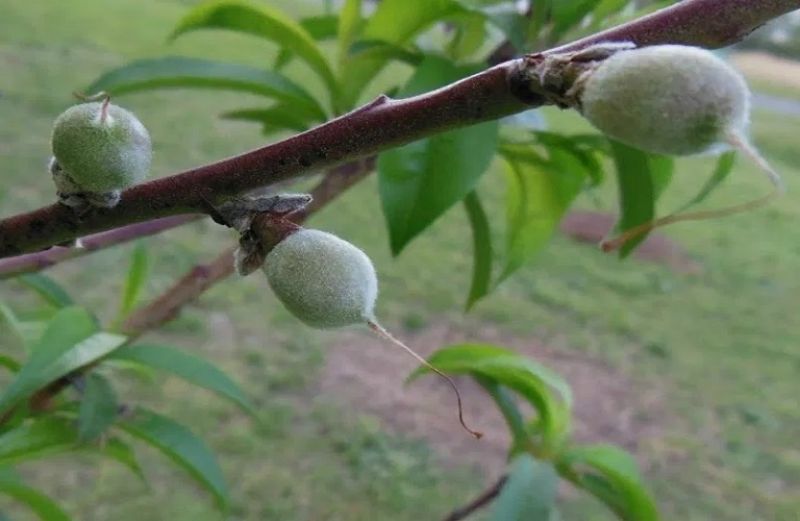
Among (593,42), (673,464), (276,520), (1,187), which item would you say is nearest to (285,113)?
(593,42)

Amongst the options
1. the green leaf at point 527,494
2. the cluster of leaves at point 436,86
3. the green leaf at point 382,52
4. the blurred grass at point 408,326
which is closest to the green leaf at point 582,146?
the cluster of leaves at point 436,86

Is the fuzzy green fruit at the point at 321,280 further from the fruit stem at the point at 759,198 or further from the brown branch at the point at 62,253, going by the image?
the brown branch at the point at 62,253

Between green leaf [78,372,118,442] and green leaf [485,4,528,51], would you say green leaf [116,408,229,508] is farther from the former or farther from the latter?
green leaf [485,4,528,51]

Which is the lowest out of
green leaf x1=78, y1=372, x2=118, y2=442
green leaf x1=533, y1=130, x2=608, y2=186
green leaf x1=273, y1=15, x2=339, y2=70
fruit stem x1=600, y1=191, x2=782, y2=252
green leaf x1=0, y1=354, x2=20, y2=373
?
green leaf x1=78, y1=372, x2=118, y2=442

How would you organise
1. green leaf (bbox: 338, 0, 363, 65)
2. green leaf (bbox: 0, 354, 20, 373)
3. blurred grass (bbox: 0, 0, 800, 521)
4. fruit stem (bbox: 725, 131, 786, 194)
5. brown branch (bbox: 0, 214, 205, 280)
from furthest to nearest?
blurred grass (bbox: 0, 0, 800, 521), green leaf (bbox: 338, 0, 363, 65), green leaf (bbox: 0, 354, 20, 373), brown branch (bbox: 0, 214, 205, 280), fruit stem (bbox: 725, 131, 786, 194)

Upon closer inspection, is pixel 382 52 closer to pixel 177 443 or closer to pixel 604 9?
pixel 604 9

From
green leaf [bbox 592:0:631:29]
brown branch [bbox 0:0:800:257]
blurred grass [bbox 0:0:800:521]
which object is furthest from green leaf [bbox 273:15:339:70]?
blurred grass [bbox 0:0:800:521]

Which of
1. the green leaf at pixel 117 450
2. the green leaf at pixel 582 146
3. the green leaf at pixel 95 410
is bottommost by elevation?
the green leaf at pixel 117 450

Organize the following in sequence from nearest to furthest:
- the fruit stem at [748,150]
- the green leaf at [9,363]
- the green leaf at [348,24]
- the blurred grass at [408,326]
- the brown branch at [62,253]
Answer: the fruit stem at [748,150] → the brown branch at [62,253] → the green leaf at [9,363] → the green leaf at [348,24] → the blurred grass at [408,326]
